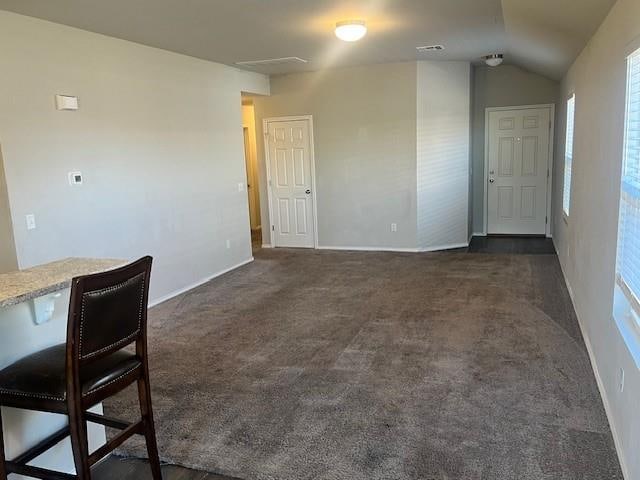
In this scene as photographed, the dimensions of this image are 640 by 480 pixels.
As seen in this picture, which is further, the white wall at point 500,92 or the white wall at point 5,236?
the white wall at point 500,92

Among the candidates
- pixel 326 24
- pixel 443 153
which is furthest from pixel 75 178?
pixel 443 153

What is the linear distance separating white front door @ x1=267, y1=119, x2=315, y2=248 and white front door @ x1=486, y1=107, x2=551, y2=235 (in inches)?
117

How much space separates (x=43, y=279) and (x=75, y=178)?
2416 millimetres

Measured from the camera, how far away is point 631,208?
2.37 metres

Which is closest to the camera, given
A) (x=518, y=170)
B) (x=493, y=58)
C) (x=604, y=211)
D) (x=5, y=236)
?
(x=604, y=211)

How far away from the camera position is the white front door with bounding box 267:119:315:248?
292 inches

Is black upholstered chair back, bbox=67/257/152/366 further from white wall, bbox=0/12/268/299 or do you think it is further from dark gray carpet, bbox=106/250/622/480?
white wall, bbox=0/12/268/299

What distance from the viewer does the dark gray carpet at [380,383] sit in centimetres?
242

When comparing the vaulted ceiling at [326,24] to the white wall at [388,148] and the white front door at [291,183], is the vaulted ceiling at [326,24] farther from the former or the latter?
the white front door at [291,183]

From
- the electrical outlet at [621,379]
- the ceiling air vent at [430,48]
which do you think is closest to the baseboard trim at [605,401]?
the electrical outlet at [621,379]

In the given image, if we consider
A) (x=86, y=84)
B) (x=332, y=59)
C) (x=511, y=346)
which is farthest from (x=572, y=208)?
(x=86, y=84)

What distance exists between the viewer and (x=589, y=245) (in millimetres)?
3588

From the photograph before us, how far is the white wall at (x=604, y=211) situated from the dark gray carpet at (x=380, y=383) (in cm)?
20

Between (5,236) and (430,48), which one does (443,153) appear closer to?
(430,48)
